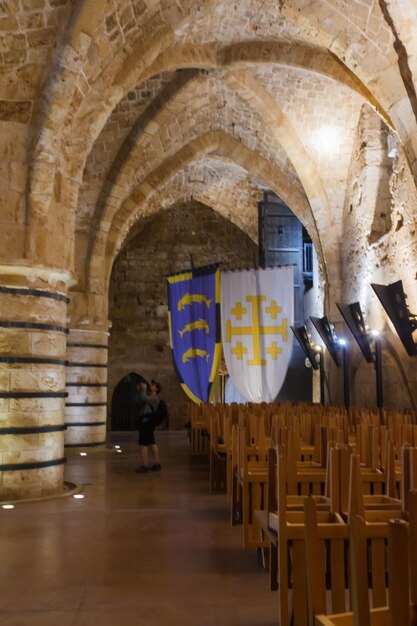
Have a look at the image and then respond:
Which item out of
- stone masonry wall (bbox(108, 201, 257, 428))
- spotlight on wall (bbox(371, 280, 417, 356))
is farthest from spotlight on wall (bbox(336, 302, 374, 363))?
stone masonry wall (bbox(108, 201, 257, 428))

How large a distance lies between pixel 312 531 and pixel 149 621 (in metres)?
1.18

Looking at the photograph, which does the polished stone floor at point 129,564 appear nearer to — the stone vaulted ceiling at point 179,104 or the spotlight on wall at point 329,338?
the stone vaulted ceiling at point 179,104

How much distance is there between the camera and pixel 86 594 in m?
2.88

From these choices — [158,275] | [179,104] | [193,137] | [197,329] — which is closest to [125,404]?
[158,275]

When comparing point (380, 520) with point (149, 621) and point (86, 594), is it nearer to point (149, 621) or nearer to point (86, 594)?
point (149, 621)

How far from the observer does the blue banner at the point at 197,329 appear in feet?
37.5

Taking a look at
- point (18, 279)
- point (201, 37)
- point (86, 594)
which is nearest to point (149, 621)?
point (86, 594)

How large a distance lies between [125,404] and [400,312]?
9659 millimetres

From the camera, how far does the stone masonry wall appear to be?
15.4 m

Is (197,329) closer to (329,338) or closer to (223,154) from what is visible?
(329,338)

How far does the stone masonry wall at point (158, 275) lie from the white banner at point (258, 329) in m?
4.17

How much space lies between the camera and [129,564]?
3.36 metres

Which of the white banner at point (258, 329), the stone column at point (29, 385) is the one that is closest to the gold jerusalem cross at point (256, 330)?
the white banner at point (258, 329)

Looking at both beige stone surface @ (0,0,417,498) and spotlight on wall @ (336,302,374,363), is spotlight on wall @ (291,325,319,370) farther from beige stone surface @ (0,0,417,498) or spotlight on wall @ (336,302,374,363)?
spotlight on wall @ (336,302,374,363)
